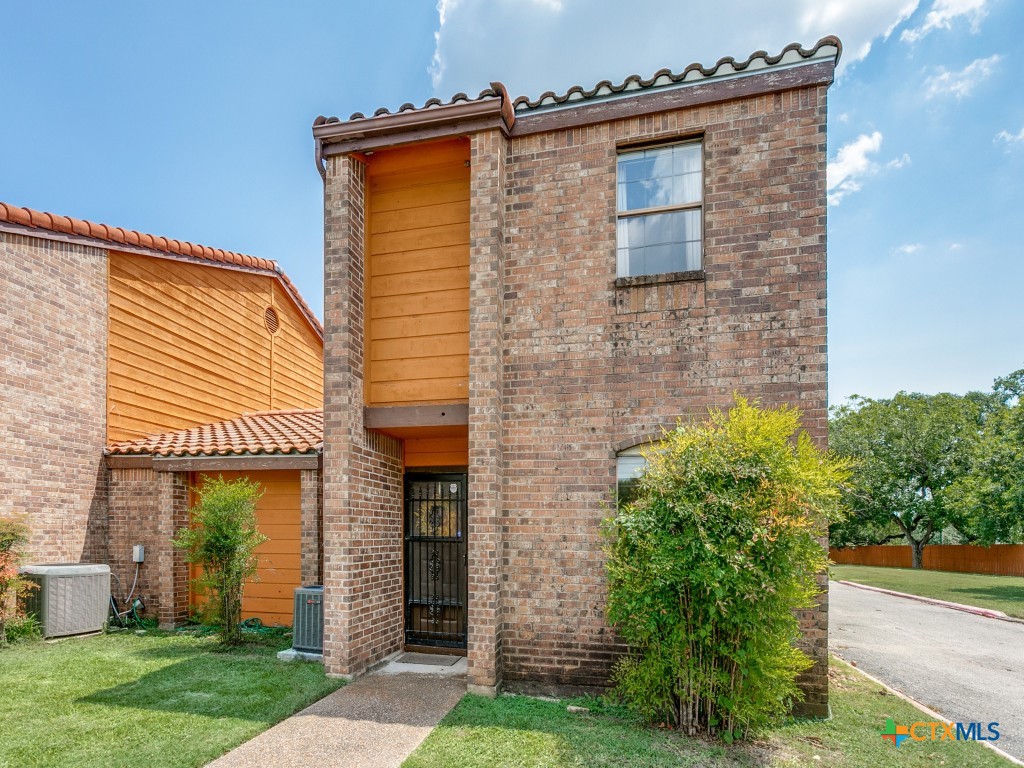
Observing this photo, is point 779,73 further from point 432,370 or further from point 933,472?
point 933,472

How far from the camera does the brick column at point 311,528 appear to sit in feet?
27.6

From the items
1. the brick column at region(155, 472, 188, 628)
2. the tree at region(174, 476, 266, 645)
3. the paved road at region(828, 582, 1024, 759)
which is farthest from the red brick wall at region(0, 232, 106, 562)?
the paved road at region(828, 582, 1024, 759)

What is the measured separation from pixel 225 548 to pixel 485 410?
455 centimetres

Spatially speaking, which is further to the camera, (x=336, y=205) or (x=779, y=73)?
(x=336, y=205)

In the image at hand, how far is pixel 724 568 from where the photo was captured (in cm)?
460

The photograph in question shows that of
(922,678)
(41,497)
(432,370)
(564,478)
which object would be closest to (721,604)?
(564,478)

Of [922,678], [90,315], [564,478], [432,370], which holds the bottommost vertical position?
[922,678]

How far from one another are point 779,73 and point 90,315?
10912mm

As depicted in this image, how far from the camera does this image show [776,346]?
5809mm

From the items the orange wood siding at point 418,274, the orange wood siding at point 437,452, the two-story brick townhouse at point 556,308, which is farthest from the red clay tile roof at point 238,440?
the two-story brick townhouse at point 556,308

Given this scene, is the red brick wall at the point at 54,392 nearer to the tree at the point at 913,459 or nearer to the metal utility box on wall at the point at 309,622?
the metal utility box on wall at the point at 309,622

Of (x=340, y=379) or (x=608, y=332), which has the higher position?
(x=608, y=332)

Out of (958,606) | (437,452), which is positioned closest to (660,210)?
(437,452)

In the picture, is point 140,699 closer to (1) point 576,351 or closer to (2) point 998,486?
(1) point 576,351
